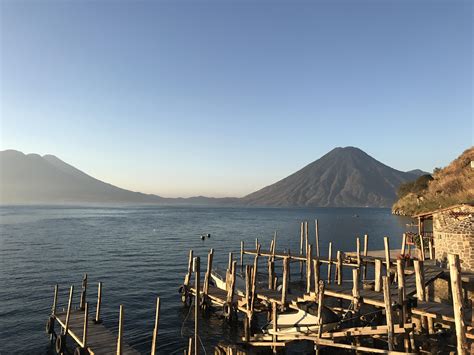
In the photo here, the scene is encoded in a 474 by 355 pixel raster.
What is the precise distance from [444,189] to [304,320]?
50509 millimetres

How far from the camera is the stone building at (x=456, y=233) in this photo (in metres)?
20.7

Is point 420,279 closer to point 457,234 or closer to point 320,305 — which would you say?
point 320,305

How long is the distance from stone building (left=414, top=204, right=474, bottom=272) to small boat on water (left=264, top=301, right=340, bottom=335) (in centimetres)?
995

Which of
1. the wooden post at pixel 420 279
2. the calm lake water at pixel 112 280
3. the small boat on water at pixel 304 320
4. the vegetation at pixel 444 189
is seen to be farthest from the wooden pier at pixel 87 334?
the vegetation at pixel 444 189

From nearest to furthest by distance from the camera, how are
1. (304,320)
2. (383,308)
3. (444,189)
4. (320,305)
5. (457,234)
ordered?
(320,305) < (304,320) < (383,308) < (457,234) < (444,189)

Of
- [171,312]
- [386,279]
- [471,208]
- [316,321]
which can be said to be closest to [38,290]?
[171,312]

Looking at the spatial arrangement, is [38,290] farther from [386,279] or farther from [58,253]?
[386,279]

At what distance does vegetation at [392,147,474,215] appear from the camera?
1693 inches

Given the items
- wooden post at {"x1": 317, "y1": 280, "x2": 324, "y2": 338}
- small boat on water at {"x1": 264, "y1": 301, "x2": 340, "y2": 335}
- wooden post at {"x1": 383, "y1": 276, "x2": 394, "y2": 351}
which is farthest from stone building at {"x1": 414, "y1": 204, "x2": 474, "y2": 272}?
wooden post at {"x1": 383, "y1": 276, "x2": 394, "y2": 351}

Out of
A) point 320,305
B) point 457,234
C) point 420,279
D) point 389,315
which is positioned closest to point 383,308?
point 420,279

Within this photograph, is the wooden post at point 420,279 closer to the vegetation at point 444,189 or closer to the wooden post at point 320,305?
the wooden post at point 320,305

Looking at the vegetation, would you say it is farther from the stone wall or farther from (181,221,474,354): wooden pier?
(181,221,474,354): wooden pier

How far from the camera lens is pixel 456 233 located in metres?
21.4

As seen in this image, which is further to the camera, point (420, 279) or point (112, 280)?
point (112, 280)
